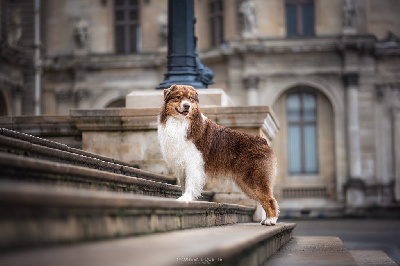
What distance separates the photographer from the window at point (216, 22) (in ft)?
108

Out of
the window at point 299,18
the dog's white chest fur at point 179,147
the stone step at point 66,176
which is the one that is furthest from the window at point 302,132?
the dog's white chest fur at point 179,147

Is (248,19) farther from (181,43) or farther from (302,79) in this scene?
(181,43)

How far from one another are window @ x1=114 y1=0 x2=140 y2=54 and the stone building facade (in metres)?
1.14

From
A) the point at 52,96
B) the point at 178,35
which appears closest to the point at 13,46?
the point at 52,96

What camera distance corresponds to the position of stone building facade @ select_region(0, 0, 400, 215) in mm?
30422

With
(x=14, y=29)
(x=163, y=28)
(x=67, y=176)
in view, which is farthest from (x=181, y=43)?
(x=14, y=29)

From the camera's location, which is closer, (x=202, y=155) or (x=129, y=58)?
(x=202, y=155)

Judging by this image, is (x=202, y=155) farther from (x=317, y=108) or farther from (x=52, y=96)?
(x=52, y=96)

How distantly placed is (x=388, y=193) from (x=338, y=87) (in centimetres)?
475

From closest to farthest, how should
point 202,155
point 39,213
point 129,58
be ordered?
point 39,213
point 202,155
point 129,58

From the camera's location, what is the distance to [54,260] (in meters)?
3.09

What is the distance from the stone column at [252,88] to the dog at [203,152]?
22823 mm

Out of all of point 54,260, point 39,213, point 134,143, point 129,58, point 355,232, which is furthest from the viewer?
point 129,58

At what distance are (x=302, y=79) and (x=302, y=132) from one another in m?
2.29
